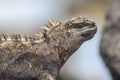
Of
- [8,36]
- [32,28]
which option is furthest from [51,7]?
[8,36]

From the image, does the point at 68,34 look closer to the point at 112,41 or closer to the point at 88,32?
the point at 88,32

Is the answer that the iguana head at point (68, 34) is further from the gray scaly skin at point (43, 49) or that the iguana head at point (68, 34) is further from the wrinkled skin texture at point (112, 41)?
the wrinkled skin texture at point (112, 41)

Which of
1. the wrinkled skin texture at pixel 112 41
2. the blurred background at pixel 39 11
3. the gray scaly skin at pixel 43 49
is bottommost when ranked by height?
the blurred background at pixel 39 11

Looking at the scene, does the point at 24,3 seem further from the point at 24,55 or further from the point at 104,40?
the point at 24,55

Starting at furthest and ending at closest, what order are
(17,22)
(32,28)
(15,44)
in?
1. (17,22)
2. (32,28)
3. (15,44)

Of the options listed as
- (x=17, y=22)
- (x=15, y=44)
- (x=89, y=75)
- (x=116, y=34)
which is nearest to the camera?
(x=15, y=44)

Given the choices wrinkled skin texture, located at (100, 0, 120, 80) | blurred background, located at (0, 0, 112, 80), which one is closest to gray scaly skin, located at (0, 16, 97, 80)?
wrinkled skin texture, located at (100, 0, 120, 80)

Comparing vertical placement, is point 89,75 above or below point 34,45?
below

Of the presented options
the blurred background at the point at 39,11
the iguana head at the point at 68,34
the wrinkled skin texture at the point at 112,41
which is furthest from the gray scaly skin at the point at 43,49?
the blurred background at the point at 39,11
